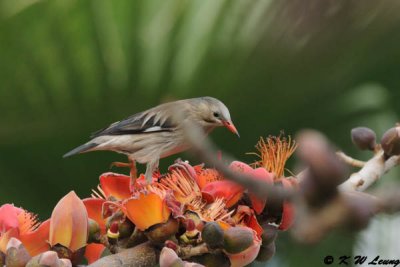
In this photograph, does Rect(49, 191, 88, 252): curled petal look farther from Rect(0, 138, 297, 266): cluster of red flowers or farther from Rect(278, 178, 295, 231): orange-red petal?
Rect(278, 178, 295, 231): orange-red petal

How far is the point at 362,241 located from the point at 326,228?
5cm

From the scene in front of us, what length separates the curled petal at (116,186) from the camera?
2.46 feet

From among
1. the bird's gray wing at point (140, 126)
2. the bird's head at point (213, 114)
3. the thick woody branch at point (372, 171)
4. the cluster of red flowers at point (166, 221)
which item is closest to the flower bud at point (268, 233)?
the cluster of red flowers at point (166, 221)

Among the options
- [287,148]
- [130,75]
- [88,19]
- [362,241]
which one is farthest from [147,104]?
[362,241]

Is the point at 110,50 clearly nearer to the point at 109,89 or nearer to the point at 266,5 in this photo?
the point at 109,89

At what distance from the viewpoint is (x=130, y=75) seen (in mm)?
2291

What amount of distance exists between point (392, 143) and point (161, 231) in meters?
0.20

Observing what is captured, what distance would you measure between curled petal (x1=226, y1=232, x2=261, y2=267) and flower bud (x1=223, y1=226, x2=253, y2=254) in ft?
0.04

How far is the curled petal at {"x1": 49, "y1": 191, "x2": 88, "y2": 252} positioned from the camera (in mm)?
670

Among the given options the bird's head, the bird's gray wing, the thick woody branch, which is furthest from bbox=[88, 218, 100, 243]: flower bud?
the bird's gray wing

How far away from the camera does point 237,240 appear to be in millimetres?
636

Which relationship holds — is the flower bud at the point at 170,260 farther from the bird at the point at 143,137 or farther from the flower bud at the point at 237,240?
the bird at the point at 143,137

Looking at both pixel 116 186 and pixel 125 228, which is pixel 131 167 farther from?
pixel 125 228

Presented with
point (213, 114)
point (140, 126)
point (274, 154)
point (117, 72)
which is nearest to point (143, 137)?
point (140, 126)
